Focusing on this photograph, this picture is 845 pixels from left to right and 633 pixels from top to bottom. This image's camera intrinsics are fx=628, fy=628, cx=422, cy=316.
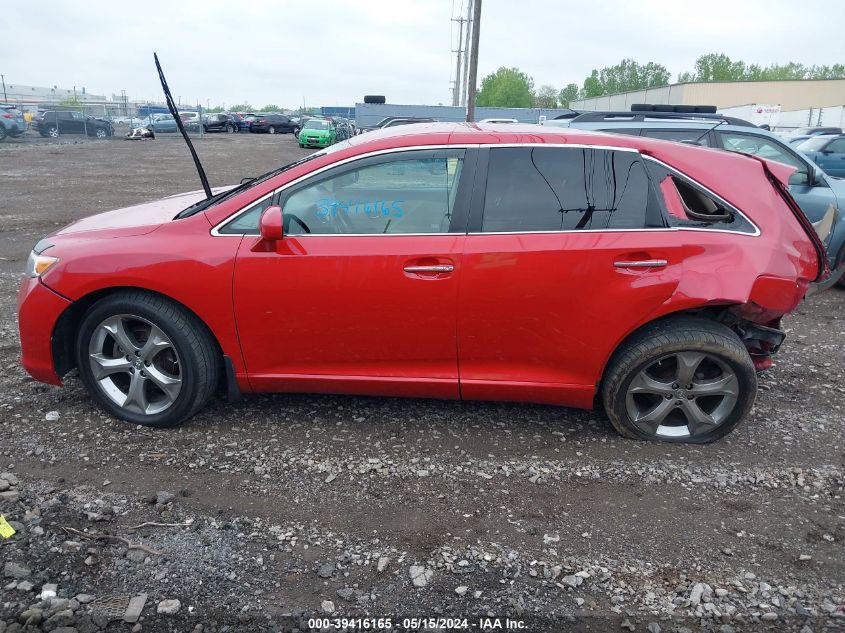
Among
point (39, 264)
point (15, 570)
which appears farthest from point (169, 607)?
A: point (39, 264)

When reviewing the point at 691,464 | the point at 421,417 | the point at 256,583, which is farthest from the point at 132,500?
the point at 691,464

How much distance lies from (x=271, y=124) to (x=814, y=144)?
4275 centimetres

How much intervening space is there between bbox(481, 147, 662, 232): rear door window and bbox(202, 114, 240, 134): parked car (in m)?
47.9

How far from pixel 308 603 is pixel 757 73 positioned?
114785 mm

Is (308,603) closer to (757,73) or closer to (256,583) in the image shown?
(256,583)

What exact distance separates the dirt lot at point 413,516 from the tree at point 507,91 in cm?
9916

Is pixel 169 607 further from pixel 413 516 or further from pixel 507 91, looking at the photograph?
pixel 507 91

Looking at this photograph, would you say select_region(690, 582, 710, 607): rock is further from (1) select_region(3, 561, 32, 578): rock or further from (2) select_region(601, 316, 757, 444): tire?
(1) select_region(3, 561, 32, 578): rock

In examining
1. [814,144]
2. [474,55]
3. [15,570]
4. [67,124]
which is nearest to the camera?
[15,570]

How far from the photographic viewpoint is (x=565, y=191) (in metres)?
3.47

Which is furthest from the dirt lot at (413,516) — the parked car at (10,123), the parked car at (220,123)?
the parked car at (220,123)

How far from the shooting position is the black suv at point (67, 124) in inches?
1238

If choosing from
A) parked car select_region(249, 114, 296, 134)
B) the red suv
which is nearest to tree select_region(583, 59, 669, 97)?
parked car select_region(249, 114, 296, 134)

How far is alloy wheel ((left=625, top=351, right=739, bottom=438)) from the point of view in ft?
11.6
